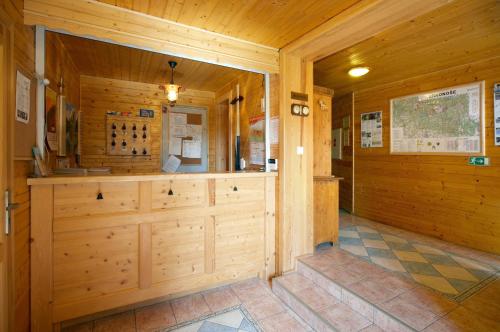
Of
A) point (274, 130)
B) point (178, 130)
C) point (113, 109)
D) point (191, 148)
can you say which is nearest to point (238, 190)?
point (274, 130)

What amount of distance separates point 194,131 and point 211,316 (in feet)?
10.7

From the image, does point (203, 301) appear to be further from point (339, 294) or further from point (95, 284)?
point (339, 294)

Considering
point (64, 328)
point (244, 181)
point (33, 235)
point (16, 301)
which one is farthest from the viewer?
point (244, 181)

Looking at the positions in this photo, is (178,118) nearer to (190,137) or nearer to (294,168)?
(190,137)

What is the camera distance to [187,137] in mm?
4484

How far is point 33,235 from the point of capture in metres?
1.69

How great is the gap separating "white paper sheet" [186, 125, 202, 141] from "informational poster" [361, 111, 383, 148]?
314 centimetres

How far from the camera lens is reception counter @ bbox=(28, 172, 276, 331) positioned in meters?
1.75

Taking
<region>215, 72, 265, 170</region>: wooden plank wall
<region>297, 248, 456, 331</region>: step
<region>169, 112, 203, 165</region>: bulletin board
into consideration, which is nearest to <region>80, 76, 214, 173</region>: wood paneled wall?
<region>169, 112, 203, 165</region>: bulletin board

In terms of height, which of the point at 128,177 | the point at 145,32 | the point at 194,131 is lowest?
the point at 128,177

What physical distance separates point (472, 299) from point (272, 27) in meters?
2.84

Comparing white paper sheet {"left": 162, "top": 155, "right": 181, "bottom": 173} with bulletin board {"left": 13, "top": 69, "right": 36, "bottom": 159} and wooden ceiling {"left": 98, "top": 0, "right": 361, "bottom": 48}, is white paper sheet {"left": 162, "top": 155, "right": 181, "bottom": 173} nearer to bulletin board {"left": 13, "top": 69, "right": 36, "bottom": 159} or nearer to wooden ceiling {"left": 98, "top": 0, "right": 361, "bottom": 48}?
bulletin board {"left": 13, "top": 69, "right": 36, "bottom": 159}

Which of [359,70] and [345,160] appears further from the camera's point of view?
[345,160]

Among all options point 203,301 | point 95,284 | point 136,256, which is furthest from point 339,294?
point 95,284
